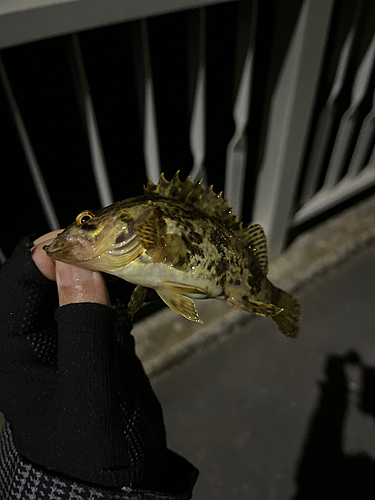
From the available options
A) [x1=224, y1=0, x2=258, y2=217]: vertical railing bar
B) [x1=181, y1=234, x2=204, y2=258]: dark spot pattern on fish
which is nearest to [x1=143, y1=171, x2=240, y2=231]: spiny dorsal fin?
[x1=181, y1=234, x2=204, y2=258]: dark spot pattern on fish

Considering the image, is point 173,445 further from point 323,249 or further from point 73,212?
point 323,249

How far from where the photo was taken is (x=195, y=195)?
128 centimetres

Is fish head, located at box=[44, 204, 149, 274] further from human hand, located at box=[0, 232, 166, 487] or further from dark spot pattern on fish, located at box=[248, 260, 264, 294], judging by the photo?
dark spot pattern on fish, located at box=[248, 260, 264, 294]

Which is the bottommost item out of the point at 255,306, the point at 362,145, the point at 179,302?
the point at 362,145

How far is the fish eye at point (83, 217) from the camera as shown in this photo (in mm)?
1151

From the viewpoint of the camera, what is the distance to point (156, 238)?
108 cm

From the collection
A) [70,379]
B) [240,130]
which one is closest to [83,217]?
[70,379]

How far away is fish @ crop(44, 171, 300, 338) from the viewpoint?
111 cm

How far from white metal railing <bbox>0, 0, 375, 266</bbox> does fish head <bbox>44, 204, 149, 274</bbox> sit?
30.5 inches

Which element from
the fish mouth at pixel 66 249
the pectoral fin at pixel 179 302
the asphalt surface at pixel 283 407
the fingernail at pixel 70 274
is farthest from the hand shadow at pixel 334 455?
the fish mouth at pixel 66 249

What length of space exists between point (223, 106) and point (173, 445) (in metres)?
2.58

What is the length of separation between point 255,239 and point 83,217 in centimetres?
69

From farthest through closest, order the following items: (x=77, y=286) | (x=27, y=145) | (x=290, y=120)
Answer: (x=290, y=120)
(x=27, y=145)
(x=77, y=286)

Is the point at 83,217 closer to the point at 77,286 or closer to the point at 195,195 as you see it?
the point at 77,286
